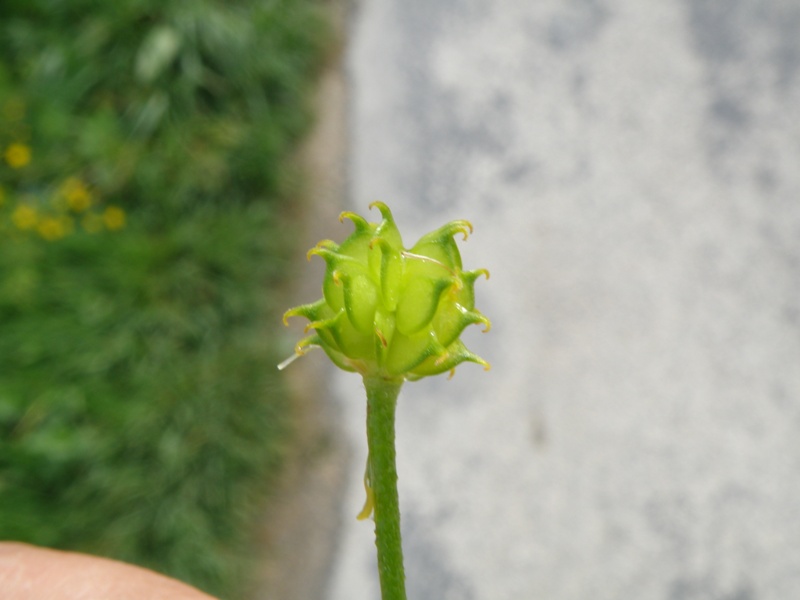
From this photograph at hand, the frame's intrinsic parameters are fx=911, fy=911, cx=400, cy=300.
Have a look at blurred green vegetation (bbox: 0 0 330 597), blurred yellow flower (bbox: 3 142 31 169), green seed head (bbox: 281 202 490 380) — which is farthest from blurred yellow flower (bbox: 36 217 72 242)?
green seed head (bbox: 281 202 490 380)

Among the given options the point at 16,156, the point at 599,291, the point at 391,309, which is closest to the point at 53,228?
the point at 16,156

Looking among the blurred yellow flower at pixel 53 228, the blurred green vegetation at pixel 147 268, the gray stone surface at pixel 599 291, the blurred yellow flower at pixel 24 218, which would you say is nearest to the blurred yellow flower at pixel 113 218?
the blurred green vegetation at pixel 147 268

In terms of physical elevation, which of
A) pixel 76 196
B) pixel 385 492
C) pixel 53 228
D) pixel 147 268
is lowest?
pixel 385 492

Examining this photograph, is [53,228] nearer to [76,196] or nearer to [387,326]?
[76,196]

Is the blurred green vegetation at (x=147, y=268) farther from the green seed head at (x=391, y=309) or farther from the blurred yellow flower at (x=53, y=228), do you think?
the green seed head at (x=391, y=309)

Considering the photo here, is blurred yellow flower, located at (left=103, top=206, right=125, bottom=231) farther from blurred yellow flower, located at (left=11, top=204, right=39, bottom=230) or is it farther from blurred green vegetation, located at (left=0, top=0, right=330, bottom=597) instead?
blurred yellow flower, located at (left=11, top=204, right=39, bottom=230)

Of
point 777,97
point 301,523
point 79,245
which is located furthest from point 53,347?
point 777,97
